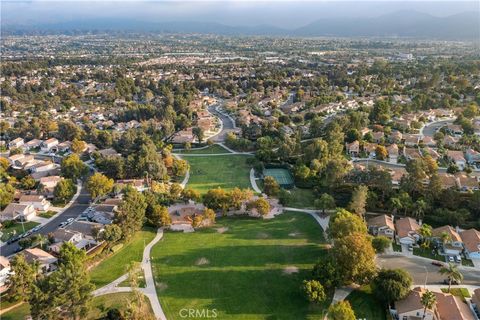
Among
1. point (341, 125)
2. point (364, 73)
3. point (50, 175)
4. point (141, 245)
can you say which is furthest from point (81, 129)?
point (364, 73)

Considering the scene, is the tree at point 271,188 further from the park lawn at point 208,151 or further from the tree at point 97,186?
the park lawn at point 208,151

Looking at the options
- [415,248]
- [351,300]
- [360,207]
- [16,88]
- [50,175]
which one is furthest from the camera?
[16,88]

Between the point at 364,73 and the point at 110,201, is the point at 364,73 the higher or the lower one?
the higher one

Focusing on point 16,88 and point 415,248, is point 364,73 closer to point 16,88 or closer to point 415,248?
point 415,248

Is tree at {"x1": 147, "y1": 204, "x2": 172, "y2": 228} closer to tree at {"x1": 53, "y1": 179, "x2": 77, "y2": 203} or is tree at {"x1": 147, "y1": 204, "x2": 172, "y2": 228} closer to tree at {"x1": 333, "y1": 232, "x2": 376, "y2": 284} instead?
tree at {"x1": 53, "y1": 179, "x2": 77, "y2": 203}

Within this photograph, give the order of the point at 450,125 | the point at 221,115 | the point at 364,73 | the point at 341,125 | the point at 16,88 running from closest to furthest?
the point at 341,125 < the point at 450,125 < the point at 221,115 < the point at 16,88 < the point at 364,73

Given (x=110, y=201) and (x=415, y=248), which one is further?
(x=110, y=201)
